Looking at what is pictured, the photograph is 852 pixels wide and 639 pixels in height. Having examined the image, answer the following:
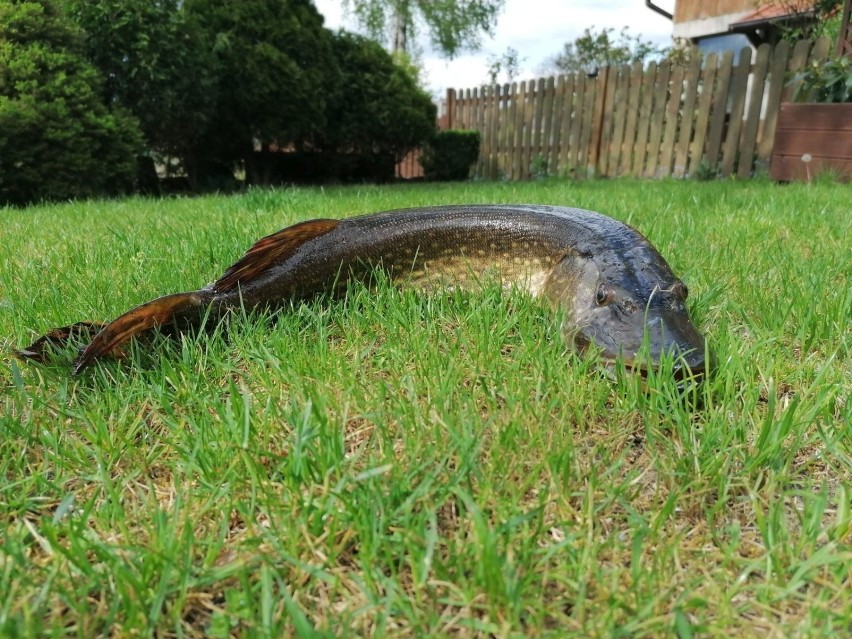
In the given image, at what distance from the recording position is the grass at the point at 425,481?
3.47ft

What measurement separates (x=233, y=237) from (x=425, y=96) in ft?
38.5

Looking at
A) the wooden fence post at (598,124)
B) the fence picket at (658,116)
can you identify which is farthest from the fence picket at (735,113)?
the wooden fence post at (598,124)

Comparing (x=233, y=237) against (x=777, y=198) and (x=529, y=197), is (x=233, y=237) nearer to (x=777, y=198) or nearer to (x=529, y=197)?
(x=529, y=197)

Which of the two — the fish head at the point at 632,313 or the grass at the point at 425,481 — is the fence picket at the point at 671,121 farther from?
the fish head at the point at 632,313

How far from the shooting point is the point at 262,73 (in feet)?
35.6

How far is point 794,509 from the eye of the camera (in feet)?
4.19

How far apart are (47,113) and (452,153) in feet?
31.5

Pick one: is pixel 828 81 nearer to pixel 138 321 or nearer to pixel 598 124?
pixel 598 124

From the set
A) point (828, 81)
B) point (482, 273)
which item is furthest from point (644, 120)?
point (482, 273)

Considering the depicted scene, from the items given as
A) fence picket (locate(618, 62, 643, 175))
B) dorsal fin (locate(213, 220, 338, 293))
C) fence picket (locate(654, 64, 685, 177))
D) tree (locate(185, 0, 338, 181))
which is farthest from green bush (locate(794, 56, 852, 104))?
tree (locate(185, 0, 338, 181))

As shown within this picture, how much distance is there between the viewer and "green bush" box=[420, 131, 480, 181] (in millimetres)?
15008

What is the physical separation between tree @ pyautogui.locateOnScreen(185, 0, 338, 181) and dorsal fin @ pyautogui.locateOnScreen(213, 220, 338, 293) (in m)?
9.11

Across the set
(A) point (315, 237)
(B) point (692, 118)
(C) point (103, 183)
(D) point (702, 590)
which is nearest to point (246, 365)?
(A) point (315, 237)

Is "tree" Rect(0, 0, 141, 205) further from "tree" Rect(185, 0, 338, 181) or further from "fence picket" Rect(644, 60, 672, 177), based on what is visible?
"fence picket" Rect(644, 60, 672, 177)
